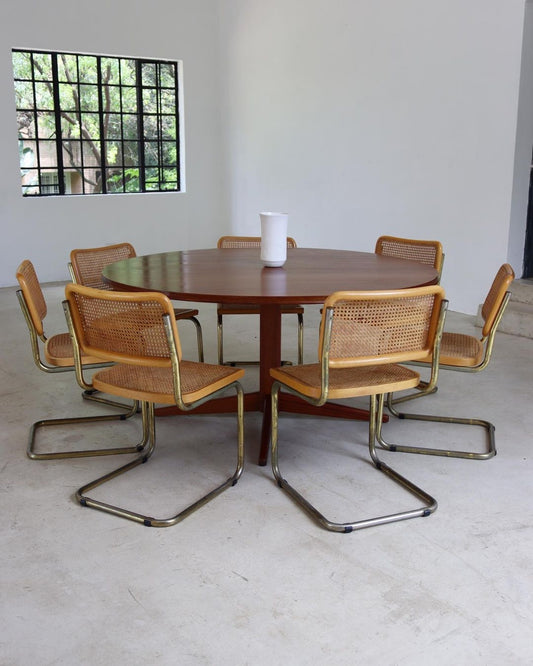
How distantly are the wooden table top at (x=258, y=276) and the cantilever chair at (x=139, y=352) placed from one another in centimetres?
31

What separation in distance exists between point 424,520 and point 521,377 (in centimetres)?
185

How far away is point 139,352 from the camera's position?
2.42 meters

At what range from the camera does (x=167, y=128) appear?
8000mm

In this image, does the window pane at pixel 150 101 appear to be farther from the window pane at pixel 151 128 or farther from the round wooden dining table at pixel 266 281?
the round wooden dining table at pixel 266 281

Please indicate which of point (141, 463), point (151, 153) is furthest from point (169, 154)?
point (141, 463)

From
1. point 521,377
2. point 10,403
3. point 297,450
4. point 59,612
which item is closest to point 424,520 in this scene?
point 297,450

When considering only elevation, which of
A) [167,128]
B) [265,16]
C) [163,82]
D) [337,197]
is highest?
[265,16]

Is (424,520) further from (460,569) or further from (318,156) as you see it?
(318,156)

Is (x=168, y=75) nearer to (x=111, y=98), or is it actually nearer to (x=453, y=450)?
(x=111, y=98)

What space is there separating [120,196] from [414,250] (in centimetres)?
444

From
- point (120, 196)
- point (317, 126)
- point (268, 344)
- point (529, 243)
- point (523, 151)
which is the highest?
point (317, 126)

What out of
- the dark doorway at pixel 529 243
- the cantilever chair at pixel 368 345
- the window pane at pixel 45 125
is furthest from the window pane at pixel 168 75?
the cantilever chair at pixel 368 345

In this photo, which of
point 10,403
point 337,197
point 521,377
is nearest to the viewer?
point 10,403

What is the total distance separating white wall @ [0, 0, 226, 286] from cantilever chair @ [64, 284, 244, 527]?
4.85m
